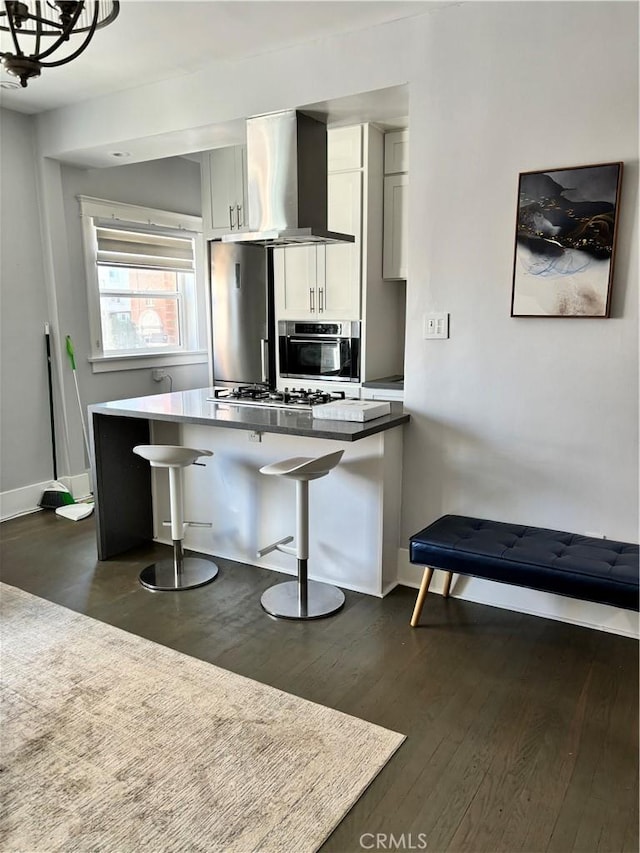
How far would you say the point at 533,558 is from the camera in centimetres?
241

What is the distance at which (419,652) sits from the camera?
2553 mm

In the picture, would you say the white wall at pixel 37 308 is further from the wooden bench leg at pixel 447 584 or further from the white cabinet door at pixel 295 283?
the wooden bench leg at pixel 447 584

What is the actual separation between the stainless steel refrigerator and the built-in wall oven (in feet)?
0.55

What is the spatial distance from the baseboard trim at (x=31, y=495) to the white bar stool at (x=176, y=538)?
5.02ft

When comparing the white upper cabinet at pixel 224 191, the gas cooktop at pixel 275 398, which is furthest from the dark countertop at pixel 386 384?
the white upper cabinet at pixel 224 191

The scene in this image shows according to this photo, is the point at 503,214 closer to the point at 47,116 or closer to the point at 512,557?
the point at 512,557

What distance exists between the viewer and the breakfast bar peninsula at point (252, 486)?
301cm

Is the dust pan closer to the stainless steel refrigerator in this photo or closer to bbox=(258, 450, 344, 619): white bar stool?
the stainless steel refrigerator

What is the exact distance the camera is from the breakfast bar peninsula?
3.01 metres

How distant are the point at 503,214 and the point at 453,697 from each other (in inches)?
79.9

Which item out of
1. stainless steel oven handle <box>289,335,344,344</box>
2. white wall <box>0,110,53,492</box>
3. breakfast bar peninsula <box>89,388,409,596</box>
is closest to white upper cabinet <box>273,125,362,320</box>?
stainless steel oven handle <box>289,335,344,344</box>

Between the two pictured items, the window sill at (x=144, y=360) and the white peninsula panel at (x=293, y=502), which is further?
the window sill at (x=144, y=360)

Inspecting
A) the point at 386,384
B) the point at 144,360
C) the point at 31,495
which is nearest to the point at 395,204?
the point at 386,384

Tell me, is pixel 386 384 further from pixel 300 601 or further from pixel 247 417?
pixel 300 601
